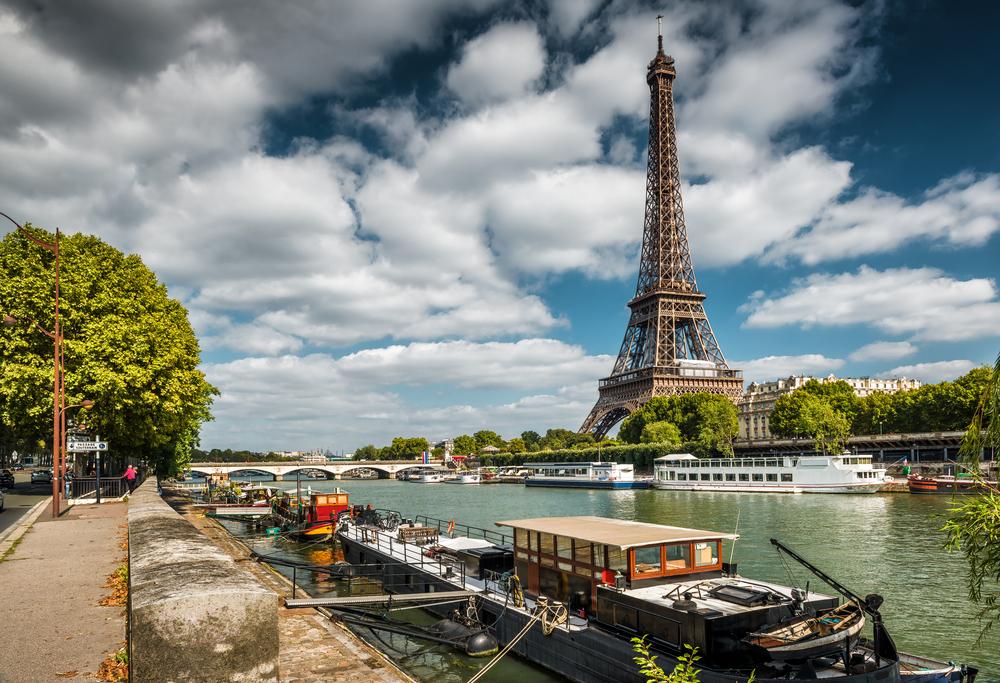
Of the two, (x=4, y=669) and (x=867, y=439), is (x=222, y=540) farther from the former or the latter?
(x=867, y=439)

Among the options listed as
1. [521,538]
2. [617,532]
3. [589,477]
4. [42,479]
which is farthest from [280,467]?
[617,532]

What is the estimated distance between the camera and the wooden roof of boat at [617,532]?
15.6 meters

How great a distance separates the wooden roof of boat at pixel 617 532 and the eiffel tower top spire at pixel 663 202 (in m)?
122

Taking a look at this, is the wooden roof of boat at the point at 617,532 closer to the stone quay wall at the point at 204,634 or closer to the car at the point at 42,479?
the stone quay wall at the point at 204,634

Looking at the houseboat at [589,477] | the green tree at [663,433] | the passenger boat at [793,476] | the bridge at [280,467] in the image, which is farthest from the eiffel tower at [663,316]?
the bridge at [280,467]

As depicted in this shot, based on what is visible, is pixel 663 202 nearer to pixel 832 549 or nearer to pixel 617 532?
pixel 832 549

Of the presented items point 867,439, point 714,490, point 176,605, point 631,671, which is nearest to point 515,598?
point 631,671

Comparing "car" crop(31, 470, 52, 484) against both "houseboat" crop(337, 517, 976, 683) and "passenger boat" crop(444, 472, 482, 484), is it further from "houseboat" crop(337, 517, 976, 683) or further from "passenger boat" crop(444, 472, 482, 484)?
"passenger boat" crop(444, 472, 482, 484)

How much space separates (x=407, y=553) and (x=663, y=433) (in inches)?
3558

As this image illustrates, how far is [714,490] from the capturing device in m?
82.8

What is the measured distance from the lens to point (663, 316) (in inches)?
5197

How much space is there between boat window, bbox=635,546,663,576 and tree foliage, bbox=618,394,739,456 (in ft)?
301

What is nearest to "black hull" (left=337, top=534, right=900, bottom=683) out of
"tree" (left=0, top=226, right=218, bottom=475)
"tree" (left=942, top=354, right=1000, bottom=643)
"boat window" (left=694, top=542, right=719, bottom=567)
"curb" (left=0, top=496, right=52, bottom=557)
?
"boat window" (left=694, top=542, right=719, bottom=567)

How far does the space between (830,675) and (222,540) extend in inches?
1023
